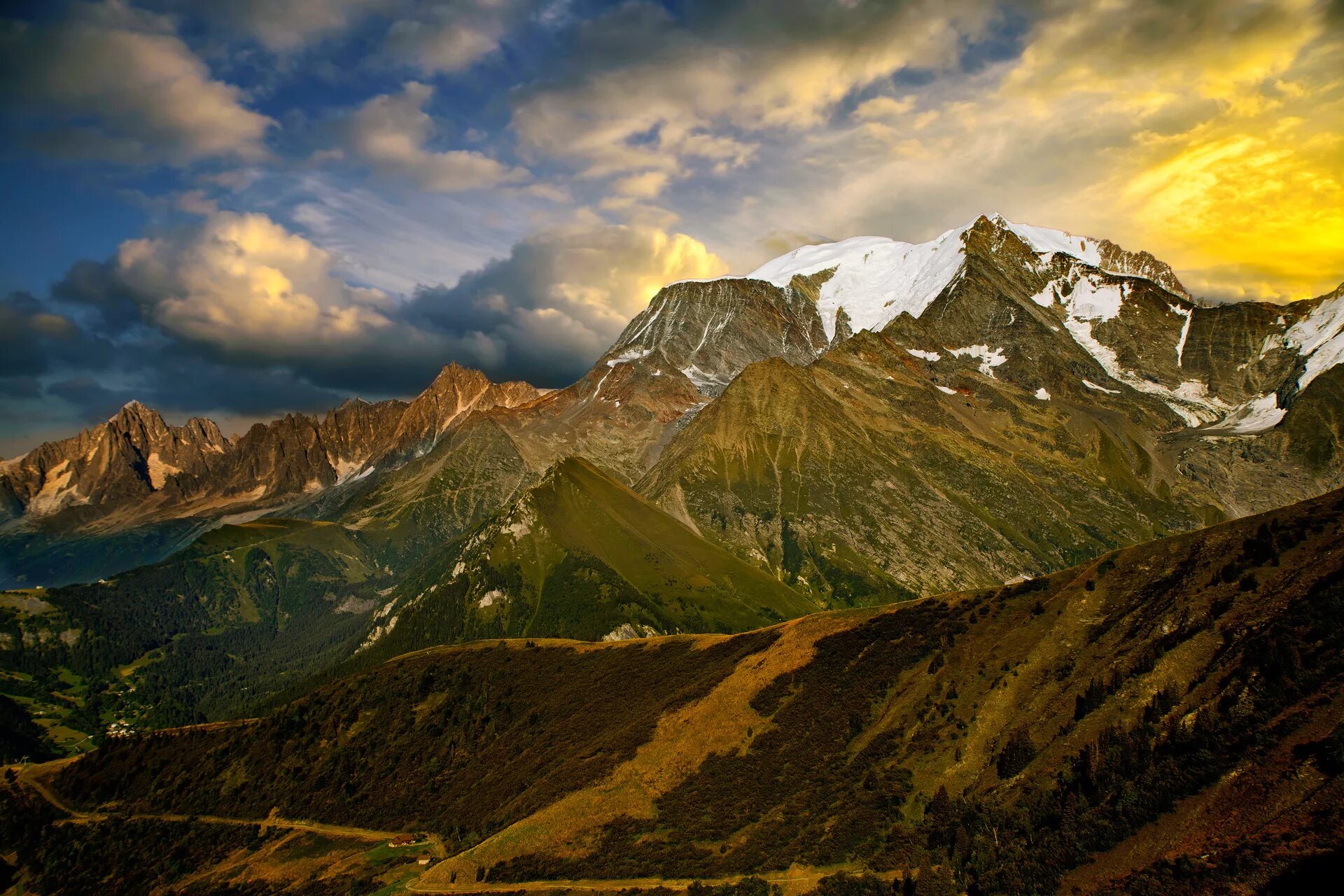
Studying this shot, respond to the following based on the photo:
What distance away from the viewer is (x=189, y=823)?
170m

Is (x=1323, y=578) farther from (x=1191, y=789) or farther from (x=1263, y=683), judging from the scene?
(x=1191, y=789)

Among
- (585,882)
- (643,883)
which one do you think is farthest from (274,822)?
(643,883)

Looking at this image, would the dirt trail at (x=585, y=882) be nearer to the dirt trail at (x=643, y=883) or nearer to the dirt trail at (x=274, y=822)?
the dirt trail at (x=643, y=883)

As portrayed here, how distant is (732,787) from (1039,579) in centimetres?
4693

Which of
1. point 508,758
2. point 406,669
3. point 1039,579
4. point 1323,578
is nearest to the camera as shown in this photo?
point 1323,578

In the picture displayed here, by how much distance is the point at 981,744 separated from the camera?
70.0 m

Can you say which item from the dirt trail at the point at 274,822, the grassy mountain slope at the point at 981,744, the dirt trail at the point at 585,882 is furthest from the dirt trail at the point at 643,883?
the dirt trail at the point at 274,822

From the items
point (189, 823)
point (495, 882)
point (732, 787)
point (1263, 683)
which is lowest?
point (189, 823)

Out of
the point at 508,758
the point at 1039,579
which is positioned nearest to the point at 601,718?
the point at 508,758

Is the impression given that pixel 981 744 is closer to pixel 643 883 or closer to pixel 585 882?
pixel 643 883

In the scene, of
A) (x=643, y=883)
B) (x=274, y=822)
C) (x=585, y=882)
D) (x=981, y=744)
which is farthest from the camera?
(x=274, y=822)

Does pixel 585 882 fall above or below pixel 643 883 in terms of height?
below

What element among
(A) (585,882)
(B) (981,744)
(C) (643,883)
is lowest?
(A) (585,882)

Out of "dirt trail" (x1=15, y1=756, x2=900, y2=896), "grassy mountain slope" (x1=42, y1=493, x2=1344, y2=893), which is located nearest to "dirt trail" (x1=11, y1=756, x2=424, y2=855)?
"dirt trail" (x1=15, y1=756, x2=900, y2=896)
